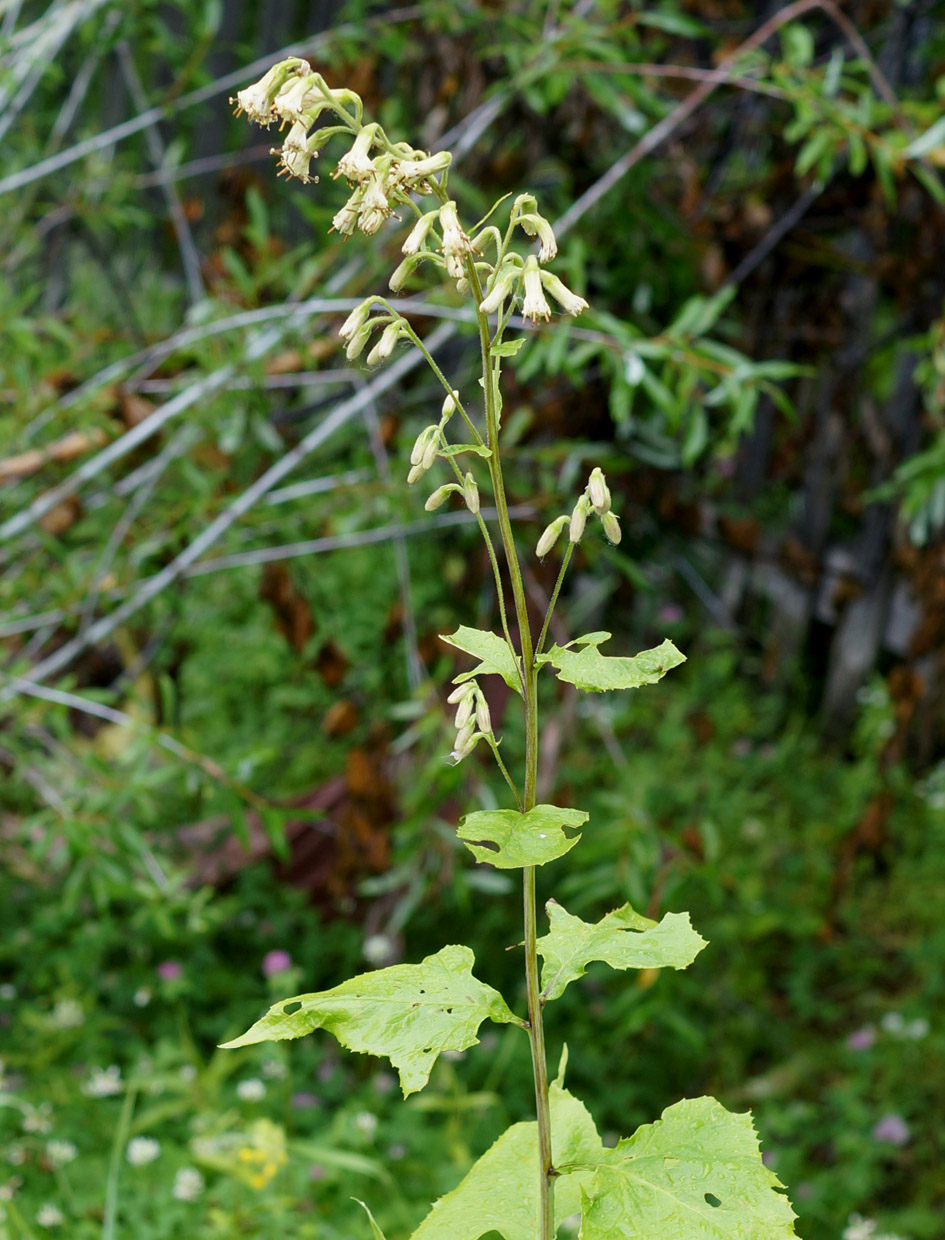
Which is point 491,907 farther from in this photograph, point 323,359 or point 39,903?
point 323,359

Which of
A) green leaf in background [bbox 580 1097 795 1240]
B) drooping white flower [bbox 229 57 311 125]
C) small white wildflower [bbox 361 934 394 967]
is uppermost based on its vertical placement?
drooping white flower [bbox 229 57 311 125]

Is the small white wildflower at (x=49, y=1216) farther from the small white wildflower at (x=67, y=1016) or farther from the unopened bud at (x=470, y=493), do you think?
the unopened bud at (x=470, y=493)

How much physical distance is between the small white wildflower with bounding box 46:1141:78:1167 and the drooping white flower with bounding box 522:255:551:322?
1.59 meters

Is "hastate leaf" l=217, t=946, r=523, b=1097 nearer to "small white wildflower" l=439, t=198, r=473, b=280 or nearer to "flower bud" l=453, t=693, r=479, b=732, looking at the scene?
"flower bud" l=453, t=693, r=479, b=732

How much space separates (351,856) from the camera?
2217 millimetres

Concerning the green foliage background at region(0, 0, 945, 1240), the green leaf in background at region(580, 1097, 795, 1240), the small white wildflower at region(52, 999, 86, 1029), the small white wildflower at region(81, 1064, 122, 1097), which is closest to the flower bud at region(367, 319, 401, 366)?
the green leaf in background at region(580, 1097, 795, 1240)

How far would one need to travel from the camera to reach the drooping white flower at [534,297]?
695 millimetres

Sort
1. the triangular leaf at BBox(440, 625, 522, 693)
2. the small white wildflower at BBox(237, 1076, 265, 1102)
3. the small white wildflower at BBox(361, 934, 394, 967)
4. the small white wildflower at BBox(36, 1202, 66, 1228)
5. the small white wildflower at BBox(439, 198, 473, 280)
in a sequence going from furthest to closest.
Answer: the small white wildflower at BBox(361, 934, 394, 967) < the small white wildflower at BBox(237, 1076, 265, 1102) < the small white wildflower at BBox(36, 1202, 66, 1228) < the triangular leaf at BBox(440, 625, 522, 693) < the small white wildflower at BBox(439, 198, 473, 280)

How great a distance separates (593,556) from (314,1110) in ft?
4.07

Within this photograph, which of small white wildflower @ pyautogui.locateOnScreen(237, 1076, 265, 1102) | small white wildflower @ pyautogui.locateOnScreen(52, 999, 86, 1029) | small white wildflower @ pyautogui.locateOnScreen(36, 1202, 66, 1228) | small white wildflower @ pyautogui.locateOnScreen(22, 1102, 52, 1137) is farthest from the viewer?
small white wildflower @ pyautogui.locateOnScreen(52, 999, 86, 1029)

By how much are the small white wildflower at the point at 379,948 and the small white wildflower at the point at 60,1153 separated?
67 centimetres

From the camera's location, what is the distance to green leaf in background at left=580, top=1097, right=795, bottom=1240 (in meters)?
0.69

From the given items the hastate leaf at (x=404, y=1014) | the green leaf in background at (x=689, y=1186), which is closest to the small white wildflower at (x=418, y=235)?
the hastate leaf at (x=404, y=1014)

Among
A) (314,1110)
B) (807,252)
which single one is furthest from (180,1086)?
(807,252)
